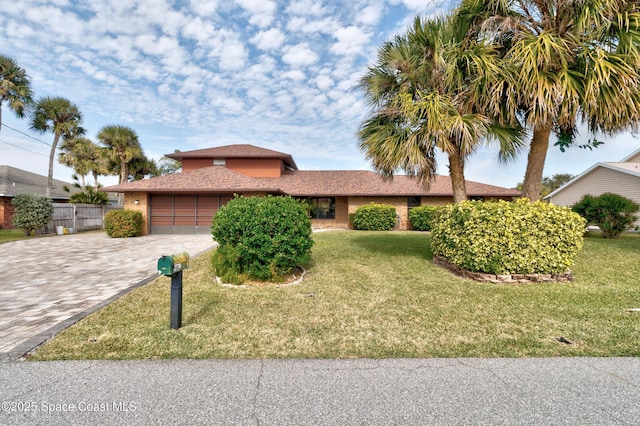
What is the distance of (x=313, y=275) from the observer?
6527mm

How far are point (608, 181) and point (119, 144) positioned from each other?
37.7m

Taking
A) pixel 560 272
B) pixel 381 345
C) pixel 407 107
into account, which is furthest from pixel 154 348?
pixel 560 272

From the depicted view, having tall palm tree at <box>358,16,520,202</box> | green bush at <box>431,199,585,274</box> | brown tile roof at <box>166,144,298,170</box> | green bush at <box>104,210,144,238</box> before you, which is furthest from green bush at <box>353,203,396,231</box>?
green bush at <box>104,210,144,238</box>

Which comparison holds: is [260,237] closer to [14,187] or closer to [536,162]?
[536,162]

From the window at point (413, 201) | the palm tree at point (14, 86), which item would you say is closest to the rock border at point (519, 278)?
the window at point (413, 201)

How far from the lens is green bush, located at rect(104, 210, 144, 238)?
13.8 metres

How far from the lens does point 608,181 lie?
18.6 metres

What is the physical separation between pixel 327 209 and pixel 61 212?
54.0ft

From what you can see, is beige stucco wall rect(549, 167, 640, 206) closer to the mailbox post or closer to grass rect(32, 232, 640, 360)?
grass rect(32, 232, 640, 360)

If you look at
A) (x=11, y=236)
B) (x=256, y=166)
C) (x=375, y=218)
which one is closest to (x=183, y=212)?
(x=256, y=166)

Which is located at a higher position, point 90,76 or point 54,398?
point 90,76

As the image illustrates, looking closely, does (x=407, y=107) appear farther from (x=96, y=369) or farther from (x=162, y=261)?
(x=96, y=369)

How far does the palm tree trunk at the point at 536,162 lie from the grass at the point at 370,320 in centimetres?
224

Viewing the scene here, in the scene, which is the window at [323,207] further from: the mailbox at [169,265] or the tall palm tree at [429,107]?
the mailbox at [169,265]
